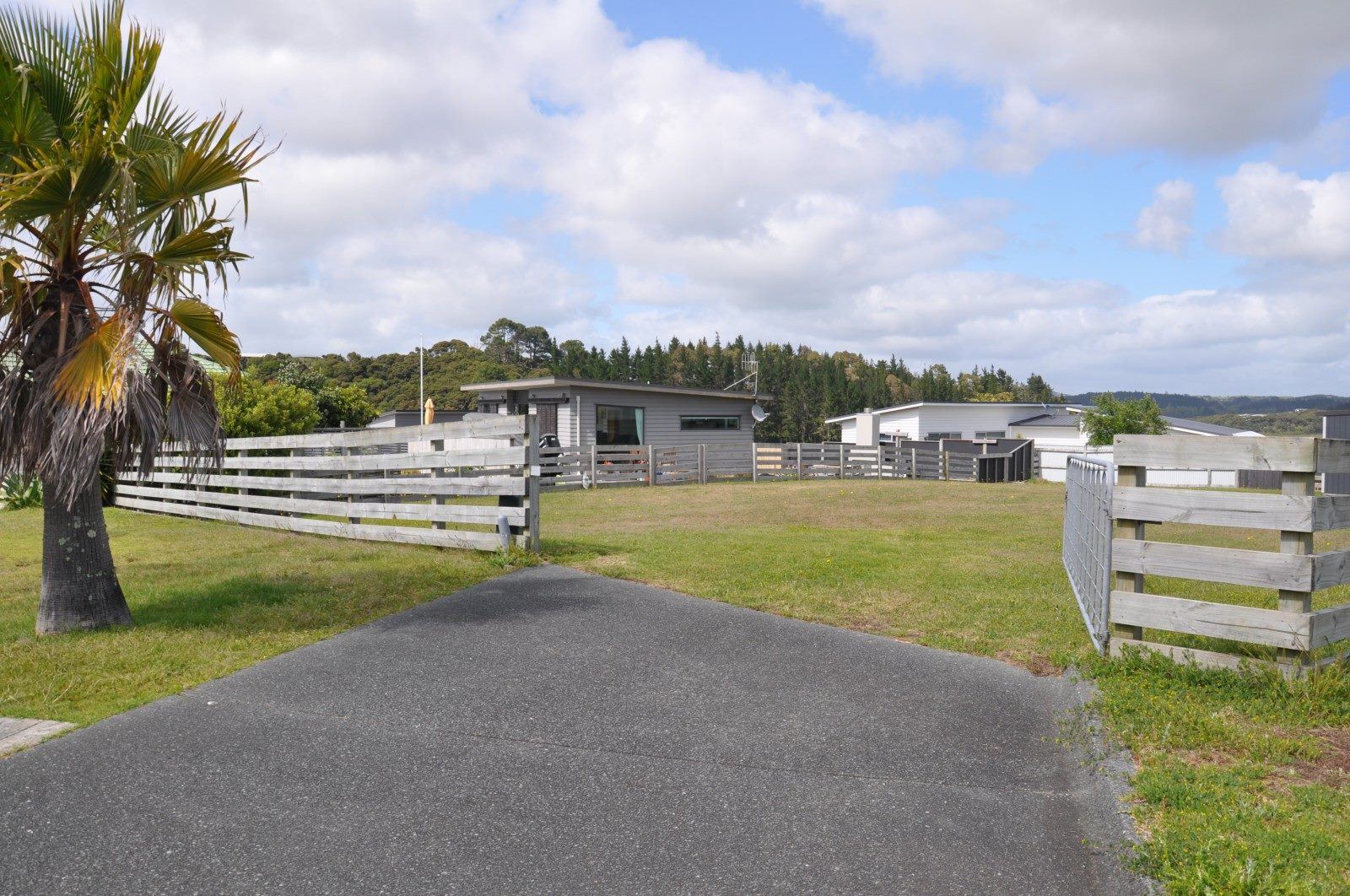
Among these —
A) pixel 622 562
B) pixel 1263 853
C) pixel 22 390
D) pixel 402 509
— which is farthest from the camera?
pixel 402 509

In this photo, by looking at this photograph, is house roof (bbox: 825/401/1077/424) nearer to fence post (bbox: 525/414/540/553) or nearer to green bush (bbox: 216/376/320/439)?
green bush (bbox: 216/376/320/439)

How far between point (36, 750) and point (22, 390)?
3.05m

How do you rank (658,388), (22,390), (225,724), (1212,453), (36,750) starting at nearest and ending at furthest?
(36,750), (225,724), (1212,453), (22,390), (658,388)

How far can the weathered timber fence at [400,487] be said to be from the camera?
30.6ft

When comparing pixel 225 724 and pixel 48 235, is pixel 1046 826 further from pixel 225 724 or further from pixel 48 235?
pixel 48 235

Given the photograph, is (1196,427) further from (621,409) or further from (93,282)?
(93,282)

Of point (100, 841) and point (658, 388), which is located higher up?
point (658, 388)

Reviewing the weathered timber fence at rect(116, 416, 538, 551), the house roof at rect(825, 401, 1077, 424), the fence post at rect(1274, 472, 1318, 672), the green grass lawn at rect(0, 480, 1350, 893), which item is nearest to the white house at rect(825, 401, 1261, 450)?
the house roof at rect(825, 401, 1077, 424)

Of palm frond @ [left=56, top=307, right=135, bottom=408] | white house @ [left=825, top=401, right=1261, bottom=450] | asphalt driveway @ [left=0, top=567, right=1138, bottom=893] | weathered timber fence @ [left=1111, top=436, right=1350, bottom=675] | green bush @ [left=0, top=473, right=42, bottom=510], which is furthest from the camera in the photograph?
white house @ [left=825, top=401, right=1261, bottom=450]

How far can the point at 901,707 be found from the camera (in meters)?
4.86

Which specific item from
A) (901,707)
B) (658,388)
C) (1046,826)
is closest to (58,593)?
(901,707)

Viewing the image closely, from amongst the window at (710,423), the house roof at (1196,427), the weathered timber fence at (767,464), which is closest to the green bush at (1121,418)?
the house roof at (1196,427)

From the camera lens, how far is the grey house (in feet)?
86.6

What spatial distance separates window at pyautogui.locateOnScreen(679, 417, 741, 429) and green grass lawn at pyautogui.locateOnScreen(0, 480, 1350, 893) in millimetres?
14910
